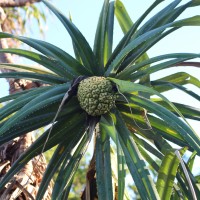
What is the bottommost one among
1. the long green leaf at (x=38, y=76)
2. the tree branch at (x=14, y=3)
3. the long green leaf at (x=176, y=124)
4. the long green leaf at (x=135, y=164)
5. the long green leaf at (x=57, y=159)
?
the long green leaf at (x=57, y=159)

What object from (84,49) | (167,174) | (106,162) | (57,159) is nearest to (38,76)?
(84,49)

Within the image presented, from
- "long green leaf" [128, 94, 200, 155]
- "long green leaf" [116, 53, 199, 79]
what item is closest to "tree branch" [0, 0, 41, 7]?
"long green leaf" [116, 53, 199, 79]

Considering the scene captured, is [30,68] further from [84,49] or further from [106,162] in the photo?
[106,162]

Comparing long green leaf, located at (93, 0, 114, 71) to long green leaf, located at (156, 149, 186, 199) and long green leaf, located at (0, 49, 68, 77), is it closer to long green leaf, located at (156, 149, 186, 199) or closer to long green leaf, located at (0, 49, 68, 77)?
long green leaf, located at (0, 49, 68, 77)

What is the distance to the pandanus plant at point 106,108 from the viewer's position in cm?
182

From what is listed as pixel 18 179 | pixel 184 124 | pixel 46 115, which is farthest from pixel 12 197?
pixel 184 124

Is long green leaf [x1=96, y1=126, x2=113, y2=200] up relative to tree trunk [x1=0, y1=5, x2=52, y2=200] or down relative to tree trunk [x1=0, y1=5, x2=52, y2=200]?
up

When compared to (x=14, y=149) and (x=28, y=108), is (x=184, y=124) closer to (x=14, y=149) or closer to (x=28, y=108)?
(x=28, y=108)

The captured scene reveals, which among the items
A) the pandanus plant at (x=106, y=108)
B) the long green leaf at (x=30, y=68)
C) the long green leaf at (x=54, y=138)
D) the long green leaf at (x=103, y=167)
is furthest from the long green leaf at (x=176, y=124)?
the long green leaf at (x=30, y=68)

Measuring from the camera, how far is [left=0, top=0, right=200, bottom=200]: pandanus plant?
5.97 feet

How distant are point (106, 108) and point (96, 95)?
0.06 meters

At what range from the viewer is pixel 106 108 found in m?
1.89

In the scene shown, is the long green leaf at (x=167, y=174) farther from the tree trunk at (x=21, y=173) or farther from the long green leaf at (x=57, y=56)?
the tree trunk at (x=21, y=173)

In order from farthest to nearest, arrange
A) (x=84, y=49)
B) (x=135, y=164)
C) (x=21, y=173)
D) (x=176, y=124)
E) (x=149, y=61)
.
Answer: (x=21, y=173) → (x=84, y=49) → (x=149, y=61) → (x=135, y=164) → (x=176, y=124)
